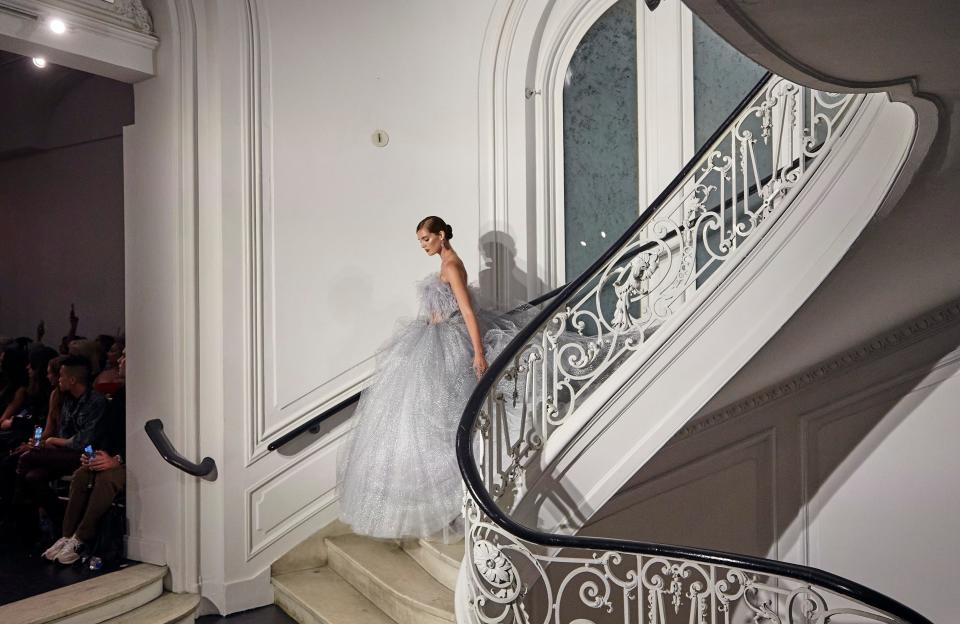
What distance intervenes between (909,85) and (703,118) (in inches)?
129

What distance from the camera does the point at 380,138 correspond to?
586 cm

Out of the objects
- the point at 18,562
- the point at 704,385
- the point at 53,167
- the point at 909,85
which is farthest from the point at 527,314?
the point at 53,167

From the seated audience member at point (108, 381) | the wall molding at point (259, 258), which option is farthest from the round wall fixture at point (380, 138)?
the seated audience member at point (108, 381)

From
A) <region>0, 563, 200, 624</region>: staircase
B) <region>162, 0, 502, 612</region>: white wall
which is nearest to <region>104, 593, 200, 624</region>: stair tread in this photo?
<region>0, 563, 200, 624</region>: staircase

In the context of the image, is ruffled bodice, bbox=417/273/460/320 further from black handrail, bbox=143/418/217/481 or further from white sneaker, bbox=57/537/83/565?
white sneaker, bbox=57/537/83/565

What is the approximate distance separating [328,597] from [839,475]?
359 cm

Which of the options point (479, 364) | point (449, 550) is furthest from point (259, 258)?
point (449, 550)

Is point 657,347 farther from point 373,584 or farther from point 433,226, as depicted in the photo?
point 373,584

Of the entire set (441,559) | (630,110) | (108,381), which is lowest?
(441,559)

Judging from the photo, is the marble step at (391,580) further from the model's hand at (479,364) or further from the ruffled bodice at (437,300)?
the ruffled bodice at (437,300)

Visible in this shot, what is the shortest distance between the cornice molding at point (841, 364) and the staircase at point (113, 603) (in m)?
3.39

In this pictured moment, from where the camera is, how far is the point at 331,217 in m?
5.65

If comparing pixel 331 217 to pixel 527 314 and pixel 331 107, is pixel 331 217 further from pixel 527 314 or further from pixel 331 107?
pixel 527 314

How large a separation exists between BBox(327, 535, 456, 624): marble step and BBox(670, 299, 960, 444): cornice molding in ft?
6.24
